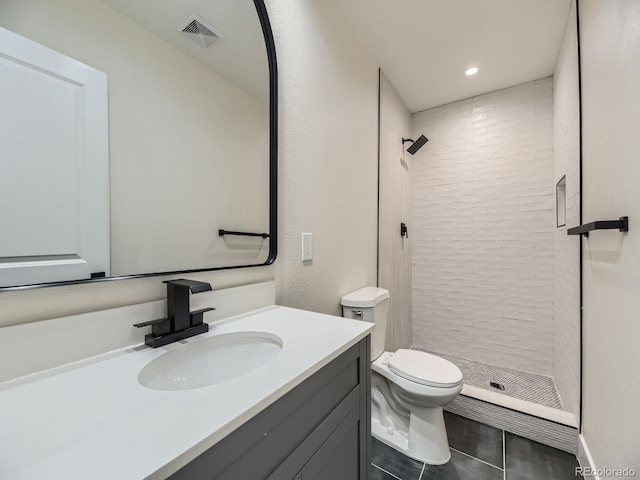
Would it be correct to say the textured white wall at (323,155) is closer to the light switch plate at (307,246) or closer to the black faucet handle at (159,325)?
the light switch plate at (307,246)

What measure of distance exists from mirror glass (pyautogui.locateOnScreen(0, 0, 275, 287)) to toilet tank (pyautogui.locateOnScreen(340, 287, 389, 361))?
2.18 feet

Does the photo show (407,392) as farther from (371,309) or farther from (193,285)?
(193,285)

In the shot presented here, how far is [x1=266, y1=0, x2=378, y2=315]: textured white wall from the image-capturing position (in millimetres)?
1258

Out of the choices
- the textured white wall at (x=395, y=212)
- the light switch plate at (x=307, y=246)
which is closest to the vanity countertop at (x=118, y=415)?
the light switch plate at (x=307, y=246)

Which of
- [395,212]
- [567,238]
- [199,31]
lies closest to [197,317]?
[199,31]

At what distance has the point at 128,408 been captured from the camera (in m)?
0.48

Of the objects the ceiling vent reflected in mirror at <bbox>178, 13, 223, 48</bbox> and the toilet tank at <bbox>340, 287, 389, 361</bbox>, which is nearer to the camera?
the ceiling vent reflected in mirror at <bbox>178, 13, 223, 48</bbox>

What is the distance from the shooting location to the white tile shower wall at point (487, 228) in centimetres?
229

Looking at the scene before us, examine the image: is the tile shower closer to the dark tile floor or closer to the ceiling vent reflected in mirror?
the dark tile floor

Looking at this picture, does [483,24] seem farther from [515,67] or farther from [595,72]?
[595,72]

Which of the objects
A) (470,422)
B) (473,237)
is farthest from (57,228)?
(473,237)

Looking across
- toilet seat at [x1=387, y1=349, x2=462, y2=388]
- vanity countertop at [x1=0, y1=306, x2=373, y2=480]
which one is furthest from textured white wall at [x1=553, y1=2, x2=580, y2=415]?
vanity countertop at [x1=0, y1=306, x2=373, y2=480]

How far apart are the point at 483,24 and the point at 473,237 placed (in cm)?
162

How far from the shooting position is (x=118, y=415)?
455 millimetres
